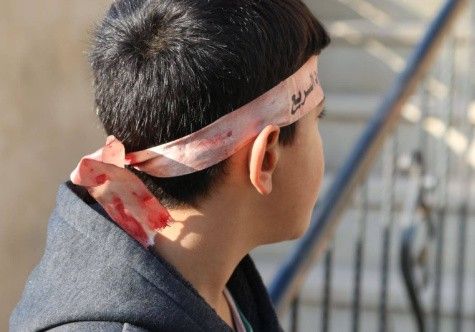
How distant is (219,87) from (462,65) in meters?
3.50

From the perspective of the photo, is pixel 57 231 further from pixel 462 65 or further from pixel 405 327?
pixel 462 65

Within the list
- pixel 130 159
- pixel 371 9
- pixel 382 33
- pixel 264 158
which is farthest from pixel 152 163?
pixel 371 9

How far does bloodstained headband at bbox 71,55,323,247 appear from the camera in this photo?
1.42 meters

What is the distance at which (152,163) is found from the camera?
1430 mm

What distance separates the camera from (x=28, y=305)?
4.68 feet

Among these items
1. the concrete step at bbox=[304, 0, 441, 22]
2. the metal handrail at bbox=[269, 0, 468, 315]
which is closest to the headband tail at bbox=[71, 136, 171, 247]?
the metal handrail at bbox=[269, 0, 468, 315]

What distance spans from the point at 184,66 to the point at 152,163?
129 millimetres

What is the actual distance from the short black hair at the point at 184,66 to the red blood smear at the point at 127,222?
0.05 meters

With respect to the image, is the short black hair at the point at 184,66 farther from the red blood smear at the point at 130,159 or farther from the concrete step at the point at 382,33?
the concrete step at the point at 382,33

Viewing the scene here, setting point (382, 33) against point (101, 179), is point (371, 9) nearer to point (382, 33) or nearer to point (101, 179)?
point (382, 33)

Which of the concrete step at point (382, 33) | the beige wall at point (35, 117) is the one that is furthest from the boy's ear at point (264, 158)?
the concrete step at point (382, 33)

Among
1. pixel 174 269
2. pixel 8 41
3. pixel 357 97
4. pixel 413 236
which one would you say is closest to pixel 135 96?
pixel 174 269

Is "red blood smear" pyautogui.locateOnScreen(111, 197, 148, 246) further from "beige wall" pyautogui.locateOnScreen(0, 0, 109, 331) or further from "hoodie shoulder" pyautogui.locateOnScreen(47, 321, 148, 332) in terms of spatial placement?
"beige wall" pyautogui.locateOnScreen(0, 0, 109, 331)

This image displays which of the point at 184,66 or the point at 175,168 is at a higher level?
the point at 184,66
